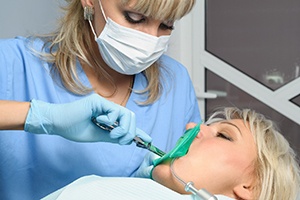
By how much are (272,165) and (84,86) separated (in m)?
0.62

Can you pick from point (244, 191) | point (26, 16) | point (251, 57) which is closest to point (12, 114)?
point (244, 191)

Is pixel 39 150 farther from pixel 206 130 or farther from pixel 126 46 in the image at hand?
pixel 206 130

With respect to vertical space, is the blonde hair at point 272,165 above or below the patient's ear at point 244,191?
above

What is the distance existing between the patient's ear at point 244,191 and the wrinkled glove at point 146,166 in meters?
0.25

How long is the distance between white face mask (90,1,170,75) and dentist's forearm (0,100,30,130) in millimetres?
329

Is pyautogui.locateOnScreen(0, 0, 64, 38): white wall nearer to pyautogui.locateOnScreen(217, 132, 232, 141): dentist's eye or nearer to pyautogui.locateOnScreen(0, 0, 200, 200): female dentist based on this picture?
pyautogui.locateOnScreen(0, 0, 200, 200): female dentist

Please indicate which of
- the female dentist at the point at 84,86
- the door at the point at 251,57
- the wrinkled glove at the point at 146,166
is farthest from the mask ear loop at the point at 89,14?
the door at the point at 251,57

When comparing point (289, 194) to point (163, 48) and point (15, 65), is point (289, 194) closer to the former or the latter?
point (163, 48)

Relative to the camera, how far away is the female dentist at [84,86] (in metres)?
1.21

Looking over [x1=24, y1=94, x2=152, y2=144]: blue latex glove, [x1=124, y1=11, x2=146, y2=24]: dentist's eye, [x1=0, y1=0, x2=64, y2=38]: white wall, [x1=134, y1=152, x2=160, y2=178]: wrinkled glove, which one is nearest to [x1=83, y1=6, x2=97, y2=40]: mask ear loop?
[x1=124, y1=11, x2=146, y2=24]: dentist's eye

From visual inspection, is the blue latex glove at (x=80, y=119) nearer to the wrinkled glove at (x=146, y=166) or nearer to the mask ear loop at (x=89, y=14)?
the wrinkled glove at (x=146, y=166)

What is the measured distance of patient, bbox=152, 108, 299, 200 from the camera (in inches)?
46.7

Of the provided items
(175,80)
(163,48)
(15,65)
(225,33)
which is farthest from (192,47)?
(15,65)

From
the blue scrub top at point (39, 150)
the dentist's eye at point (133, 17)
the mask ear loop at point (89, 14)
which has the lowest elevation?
the blue scrub top at point (39, 150)
